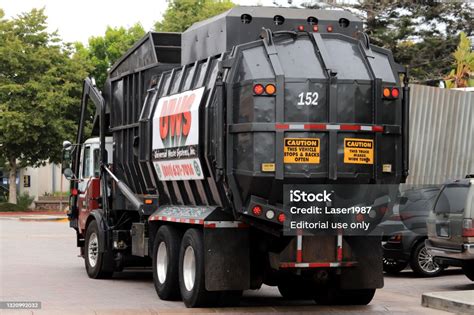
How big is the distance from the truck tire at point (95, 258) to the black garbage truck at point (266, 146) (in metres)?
2.53

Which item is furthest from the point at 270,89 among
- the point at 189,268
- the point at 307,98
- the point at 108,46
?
the point at 108,46

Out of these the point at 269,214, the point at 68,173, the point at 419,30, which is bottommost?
the point at 269,214

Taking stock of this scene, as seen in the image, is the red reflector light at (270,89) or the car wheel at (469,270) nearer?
the red reflector light at (270,89)

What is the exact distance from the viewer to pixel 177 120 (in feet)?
43.8

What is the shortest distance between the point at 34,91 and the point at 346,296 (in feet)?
129

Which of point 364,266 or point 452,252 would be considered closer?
point 364,266

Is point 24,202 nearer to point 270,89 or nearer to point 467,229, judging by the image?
point 467,229

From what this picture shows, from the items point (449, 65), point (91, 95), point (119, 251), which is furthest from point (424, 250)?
point (449, 65)

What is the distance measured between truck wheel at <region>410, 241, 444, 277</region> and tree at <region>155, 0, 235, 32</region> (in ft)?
152

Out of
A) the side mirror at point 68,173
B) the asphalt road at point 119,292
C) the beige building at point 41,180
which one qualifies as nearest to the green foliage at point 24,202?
the beige building at point 41,180

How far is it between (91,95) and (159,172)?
4.67 m

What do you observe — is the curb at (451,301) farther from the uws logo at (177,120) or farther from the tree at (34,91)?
the tree at (34,91)

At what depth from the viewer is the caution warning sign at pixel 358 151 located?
38.4 feet

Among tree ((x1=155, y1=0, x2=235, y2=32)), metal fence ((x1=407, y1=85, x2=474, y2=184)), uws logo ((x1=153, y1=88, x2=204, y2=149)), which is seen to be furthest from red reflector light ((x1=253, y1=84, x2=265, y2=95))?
tree ((x1=155, y1=0, x2=235, y2=32))
